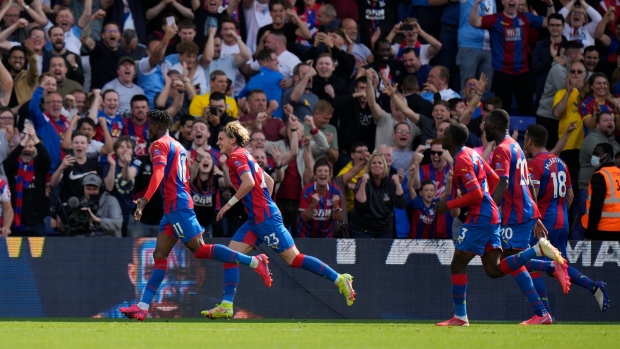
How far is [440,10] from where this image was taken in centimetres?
1992

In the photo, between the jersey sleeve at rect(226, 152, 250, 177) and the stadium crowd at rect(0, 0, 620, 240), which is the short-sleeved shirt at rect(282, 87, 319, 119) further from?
the jersey sleeve at rect(226, 152, 250, 177)

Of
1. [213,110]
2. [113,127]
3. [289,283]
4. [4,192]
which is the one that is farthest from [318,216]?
[4,192]

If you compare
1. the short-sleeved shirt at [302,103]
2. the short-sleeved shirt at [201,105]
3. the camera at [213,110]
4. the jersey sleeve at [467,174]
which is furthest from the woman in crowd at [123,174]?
the jersey sleeve at [467,174]

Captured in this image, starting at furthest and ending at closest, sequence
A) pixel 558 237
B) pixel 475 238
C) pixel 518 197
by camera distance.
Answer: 1. pixel 558 237
2. pixel 518 197
3. pixel 475 238

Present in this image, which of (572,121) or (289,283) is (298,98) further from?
(572,121)

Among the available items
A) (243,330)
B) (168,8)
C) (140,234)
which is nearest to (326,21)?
(168,8)

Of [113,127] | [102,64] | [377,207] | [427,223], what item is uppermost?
[102,64]

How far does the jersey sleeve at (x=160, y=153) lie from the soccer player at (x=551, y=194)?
14.5 feet

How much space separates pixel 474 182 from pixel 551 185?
220cm

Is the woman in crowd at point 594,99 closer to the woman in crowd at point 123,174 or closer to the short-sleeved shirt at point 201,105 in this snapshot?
the short-sleeved shirt at point 201,105

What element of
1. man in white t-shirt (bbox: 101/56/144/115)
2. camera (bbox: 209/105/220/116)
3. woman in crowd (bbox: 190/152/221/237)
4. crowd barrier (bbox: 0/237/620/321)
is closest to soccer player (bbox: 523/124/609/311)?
crowd barrier (bbox: 0/237/620/321)

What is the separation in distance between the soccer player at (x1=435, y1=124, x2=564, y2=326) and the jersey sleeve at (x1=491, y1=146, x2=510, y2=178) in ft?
0.50

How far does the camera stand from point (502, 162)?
1194 cm

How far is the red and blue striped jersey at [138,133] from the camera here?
52.6 feet
